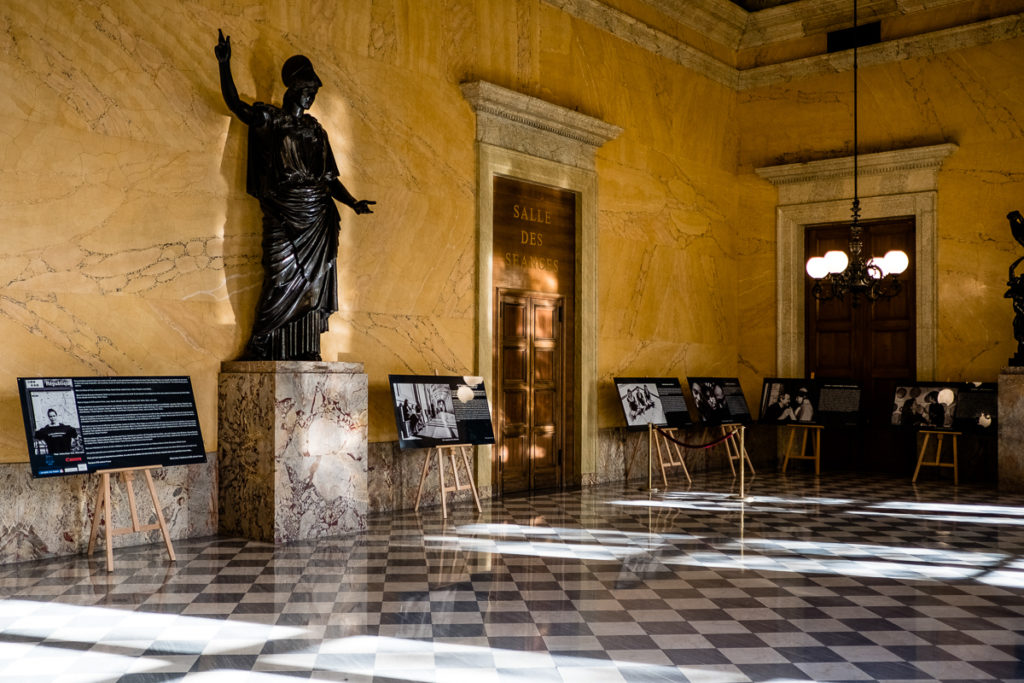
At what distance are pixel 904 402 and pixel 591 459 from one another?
4626 millimetres

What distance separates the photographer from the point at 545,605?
612 centimetres

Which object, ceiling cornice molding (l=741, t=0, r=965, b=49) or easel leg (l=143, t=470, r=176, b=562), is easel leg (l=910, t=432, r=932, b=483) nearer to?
ceiling cornice molding (l=741, t=0, r=965, b=49)

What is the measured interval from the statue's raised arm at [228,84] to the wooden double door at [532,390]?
3941 millimetres

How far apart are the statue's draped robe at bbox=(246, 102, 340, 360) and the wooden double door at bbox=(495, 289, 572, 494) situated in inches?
122

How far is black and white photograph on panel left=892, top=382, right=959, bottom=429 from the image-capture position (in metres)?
13.1

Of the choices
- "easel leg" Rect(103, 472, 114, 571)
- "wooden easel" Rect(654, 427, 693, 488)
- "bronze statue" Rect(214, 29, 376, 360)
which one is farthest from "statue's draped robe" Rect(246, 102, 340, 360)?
"wooden easel" Rect(654, 427, 693, 488)

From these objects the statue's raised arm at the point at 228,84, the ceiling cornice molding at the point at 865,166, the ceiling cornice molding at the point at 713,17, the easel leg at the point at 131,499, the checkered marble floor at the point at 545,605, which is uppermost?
the ceiling cornice molding at the point at 713,17

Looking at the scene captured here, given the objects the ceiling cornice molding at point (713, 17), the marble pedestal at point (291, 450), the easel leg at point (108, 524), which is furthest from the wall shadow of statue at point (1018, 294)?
the easel leg at point (108, 524)

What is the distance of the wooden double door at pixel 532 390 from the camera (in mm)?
11602

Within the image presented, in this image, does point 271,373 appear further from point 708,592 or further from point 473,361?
point 708,592

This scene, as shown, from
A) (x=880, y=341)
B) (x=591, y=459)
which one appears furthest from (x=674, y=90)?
(x=591, y=459)

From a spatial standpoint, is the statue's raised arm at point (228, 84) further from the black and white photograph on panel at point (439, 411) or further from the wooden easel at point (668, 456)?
the wooden easel at point (668, 456)

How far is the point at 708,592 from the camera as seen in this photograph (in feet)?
21.5

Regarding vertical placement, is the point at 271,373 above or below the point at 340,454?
above
